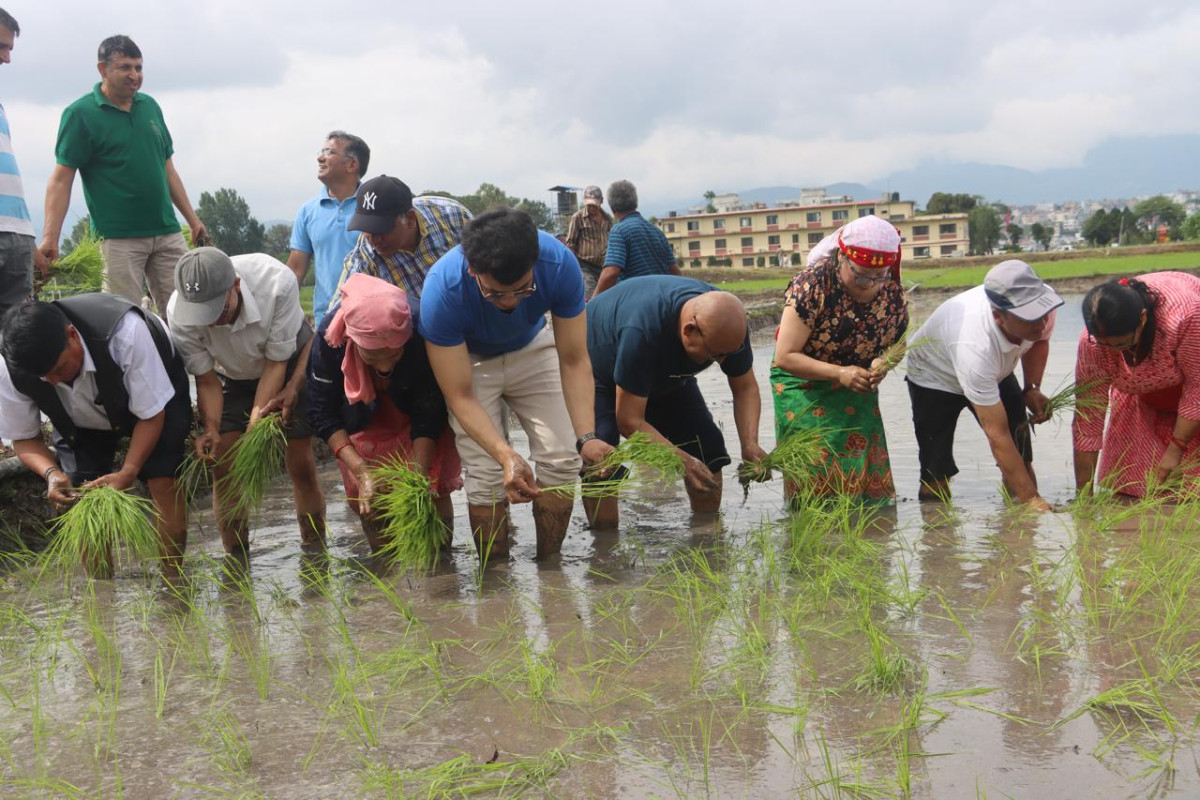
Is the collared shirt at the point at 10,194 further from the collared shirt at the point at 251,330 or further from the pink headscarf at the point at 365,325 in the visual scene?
the pink headscarf at the point at 365,325

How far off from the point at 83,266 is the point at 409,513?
10.5ft

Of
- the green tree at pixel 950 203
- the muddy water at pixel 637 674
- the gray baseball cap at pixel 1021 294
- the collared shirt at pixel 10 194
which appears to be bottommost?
the muddy water at pixel 637 674

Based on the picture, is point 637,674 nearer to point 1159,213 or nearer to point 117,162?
point 117,162

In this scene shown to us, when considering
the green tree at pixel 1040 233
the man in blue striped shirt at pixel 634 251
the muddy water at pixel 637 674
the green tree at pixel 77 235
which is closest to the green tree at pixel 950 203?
the green tree at pixel 1040 233

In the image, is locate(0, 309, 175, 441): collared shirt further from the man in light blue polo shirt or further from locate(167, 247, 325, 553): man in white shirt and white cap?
the man in light blue polo shirt

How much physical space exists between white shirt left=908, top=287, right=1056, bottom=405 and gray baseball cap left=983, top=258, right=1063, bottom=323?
3.8 inches

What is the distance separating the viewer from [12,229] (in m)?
5.11

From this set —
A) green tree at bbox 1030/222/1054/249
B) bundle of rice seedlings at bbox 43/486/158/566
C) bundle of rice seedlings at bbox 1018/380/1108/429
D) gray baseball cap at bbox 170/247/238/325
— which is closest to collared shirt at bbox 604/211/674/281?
bundle of rice seedlings at bbox 1018/380/1108/429

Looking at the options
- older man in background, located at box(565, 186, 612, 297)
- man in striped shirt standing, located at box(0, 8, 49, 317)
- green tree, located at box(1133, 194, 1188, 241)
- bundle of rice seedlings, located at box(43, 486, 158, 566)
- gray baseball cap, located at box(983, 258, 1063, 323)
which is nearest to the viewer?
bundle of rice seedlings, located at box(43, 486, 158, 566)

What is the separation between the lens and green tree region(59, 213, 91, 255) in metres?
6.16

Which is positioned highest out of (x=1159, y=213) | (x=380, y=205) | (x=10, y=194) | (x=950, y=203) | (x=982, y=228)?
(x=950, y=203)

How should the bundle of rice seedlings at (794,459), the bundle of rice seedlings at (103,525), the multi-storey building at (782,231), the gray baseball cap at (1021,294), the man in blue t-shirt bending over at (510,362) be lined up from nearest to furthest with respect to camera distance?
1. the man in blue t-shirt bending over at (510,362)
2. the bundle of rice seedlings at (103,525)
3. the gray baseball cap at (1021,294)
4. the bundle of rice seedlings at (794,459)
5. the multi-storey building at (782,231)

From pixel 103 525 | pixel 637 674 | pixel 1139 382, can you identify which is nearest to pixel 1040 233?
pixel 1139 382

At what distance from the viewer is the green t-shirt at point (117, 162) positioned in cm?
561
